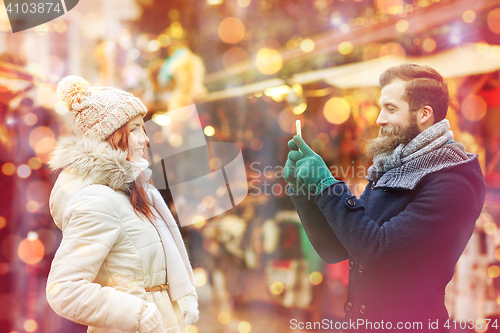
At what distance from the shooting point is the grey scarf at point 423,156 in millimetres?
1032

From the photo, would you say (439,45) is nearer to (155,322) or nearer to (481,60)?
(481,60)

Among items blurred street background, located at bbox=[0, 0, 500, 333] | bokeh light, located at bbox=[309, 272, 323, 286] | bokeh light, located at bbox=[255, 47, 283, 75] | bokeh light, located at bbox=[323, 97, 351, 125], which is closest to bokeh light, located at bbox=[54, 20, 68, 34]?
blurred street background, located at bbox=[0, 0, 500, 333]

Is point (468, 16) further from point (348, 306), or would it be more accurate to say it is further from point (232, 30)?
point (348, 306)

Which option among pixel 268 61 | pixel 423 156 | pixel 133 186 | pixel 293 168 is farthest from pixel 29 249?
pixel 423 156

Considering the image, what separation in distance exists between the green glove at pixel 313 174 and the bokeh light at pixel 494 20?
2.12 metres

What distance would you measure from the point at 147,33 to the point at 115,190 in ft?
6.73

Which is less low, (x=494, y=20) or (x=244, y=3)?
(x=244, y=3)

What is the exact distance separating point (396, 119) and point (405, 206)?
12.4 inches

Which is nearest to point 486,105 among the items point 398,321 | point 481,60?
point 481,60

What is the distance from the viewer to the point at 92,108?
1.09 meters

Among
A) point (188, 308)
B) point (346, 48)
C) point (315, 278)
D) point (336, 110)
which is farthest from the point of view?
point (315, 278)

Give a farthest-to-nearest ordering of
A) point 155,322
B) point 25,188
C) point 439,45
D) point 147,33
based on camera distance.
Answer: point 147,33 < point 439,45 < point 25,188 < point 155,322

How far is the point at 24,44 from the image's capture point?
237 cm

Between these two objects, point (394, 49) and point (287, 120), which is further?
point (287, 120)
